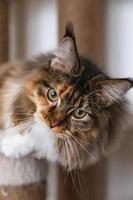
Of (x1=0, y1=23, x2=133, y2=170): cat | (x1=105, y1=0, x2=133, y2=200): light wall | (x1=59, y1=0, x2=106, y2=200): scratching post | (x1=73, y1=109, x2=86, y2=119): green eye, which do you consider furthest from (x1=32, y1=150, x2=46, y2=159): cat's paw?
(x1=105, y1=0, x2=133, y2=200): light wall

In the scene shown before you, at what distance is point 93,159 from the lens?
1235mm

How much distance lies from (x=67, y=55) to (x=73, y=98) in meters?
0.12

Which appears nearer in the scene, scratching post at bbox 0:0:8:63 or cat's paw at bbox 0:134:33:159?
cat's paw at bbox 0:134:33:159

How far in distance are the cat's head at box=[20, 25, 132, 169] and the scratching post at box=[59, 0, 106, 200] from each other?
1.00ft

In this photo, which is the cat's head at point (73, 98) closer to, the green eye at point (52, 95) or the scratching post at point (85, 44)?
the green eye at point (52, 95)

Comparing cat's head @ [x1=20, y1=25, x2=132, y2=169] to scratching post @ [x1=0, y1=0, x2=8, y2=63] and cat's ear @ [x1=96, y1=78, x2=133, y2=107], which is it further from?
scratching post @ [x1=0, y1=0, x2=8, y2=63]

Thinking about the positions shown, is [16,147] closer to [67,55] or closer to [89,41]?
[67,55]

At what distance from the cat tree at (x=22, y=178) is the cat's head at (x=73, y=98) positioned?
0.09 meters

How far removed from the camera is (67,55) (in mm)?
1066

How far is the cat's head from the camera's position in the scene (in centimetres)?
105

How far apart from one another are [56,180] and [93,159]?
425 millimetres

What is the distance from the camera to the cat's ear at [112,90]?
1.03 meters

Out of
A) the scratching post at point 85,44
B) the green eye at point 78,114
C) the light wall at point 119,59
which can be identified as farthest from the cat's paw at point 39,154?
the light wall at point 119,59

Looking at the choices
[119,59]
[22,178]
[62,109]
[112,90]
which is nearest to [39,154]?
[22,178]
